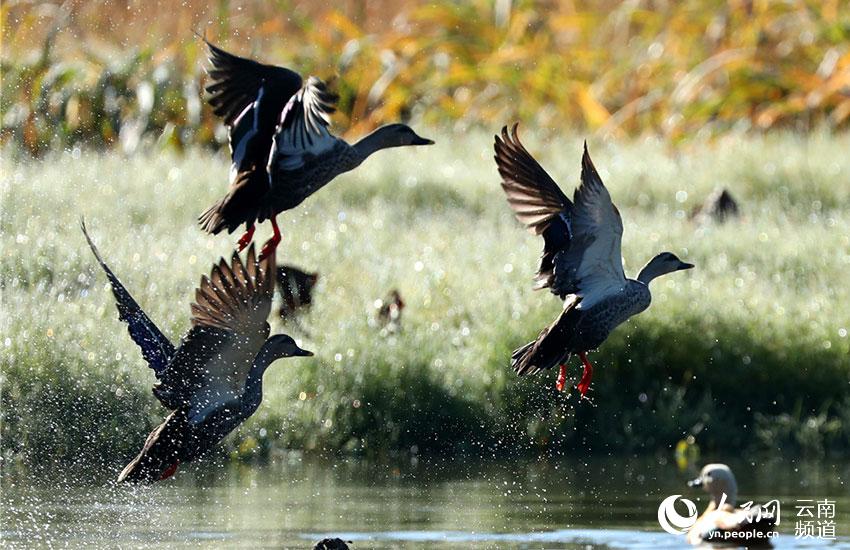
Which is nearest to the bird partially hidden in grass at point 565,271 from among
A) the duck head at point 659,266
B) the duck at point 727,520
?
the duck head at point 659,266

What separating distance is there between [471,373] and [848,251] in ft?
10.7

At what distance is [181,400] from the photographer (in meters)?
7.22

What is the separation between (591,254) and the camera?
7.30m

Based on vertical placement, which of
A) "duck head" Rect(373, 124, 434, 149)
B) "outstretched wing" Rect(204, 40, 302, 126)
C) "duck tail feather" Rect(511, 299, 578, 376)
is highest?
"outstretched wing" Rect(204, 40, 302, 126)

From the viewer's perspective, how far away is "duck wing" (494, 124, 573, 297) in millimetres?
7270

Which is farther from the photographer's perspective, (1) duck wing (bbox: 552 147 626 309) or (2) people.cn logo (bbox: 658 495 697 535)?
(2) people.cn logo (bbox: 658 495 697 535)

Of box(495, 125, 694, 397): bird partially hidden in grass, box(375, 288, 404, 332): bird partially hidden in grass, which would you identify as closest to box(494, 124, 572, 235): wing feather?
box(495, 125, 694, 397): bird partially hidden in grass

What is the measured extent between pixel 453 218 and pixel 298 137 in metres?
5.76

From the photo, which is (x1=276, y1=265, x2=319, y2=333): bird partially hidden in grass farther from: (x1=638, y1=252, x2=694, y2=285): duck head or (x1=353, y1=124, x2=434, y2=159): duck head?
(x1=638, y1=252, x2=694, y2=285): duck head

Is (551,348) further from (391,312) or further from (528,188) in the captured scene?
(391,312)

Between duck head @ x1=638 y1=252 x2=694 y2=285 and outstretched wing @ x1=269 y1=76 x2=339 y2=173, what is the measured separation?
150cm

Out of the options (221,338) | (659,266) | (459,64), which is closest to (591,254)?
(659,266)

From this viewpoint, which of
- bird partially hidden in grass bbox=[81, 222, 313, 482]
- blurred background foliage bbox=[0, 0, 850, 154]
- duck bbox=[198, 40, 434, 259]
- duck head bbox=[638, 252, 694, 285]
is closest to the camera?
bird partially hidden in grass bbox=[81, 222, 313, 482]

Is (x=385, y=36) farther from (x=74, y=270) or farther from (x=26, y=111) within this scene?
(x=74, y=270)
